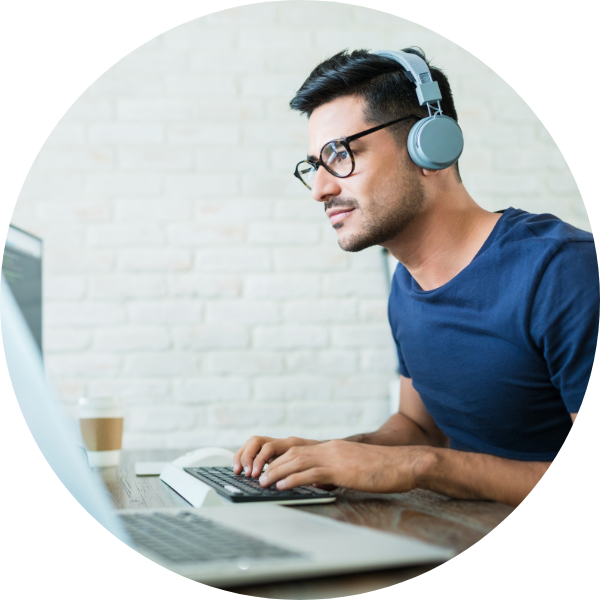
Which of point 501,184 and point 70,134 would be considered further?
point 70,134

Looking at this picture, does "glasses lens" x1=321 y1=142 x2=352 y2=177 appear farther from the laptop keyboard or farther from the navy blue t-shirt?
the laptop keyboard

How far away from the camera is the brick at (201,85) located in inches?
59.0

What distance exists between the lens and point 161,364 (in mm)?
1475

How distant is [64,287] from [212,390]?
50 centimetres

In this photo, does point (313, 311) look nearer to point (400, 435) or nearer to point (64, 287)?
point (400, 435)

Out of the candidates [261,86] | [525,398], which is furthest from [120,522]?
[261,86]

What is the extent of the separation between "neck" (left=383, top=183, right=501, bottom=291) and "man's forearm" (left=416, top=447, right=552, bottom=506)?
400mm

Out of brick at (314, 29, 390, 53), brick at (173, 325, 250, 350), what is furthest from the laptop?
brick at (314, 29, 390, 53)

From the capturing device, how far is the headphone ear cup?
906 mm

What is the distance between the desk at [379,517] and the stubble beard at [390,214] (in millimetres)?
470

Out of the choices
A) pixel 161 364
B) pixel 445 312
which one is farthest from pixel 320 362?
pixel 445 312

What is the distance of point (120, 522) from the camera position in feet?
1.87

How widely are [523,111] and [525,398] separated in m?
0.79

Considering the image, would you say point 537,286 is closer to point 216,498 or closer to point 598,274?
point 598,274
